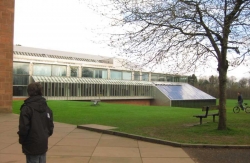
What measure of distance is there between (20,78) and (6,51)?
89.3 ft

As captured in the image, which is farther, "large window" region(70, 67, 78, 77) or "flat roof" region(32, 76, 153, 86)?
"large window" region(70, 67, 78, 77)

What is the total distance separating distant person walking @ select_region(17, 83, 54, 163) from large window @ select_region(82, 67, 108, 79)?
159 feet

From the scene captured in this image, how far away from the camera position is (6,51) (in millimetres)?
16625

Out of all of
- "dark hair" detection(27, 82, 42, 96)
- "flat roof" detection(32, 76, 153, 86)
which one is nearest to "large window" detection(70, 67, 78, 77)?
"flat roof" detection(32, 76, 153, 86)

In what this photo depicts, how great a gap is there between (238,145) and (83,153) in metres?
4.22

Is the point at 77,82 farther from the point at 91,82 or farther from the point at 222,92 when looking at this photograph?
the point at 222,92

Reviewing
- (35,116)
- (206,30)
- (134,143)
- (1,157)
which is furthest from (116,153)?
(206,30)

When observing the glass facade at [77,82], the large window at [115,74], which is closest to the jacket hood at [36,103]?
the glass facade at [77,82]

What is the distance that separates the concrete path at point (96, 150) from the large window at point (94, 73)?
142ft

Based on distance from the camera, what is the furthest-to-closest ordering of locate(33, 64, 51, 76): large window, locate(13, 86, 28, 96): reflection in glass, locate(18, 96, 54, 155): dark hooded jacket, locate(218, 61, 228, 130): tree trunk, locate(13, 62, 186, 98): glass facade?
locate(33, 64, 51, 76): large window → locate(13, 62, 186, 98): glass facade → locate(13, 86, 28, 96): reflection in glass → locate(218, 61, 228, 130): tree trunk → locate(18, 96, 54, 155): dark hooded jacket

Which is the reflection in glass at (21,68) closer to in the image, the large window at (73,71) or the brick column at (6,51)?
the large window at (73,71)

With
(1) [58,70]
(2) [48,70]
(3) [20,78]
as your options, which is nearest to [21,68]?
(3) [20,78]

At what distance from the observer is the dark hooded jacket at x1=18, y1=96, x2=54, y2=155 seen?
394cm

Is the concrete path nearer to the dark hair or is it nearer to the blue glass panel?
the dark hair
